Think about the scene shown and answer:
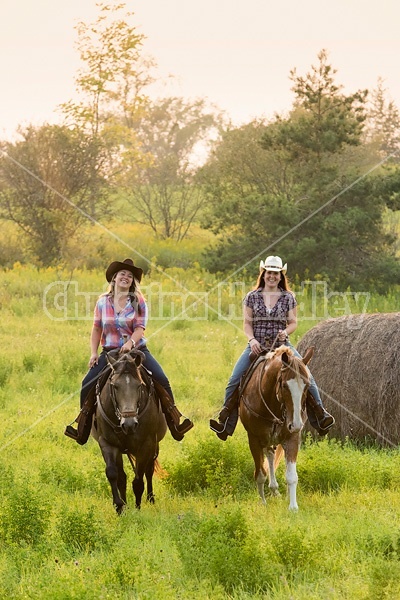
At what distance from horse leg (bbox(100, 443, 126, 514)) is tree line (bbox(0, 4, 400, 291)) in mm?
18463

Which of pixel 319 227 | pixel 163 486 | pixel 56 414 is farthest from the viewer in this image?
pixel 319 227

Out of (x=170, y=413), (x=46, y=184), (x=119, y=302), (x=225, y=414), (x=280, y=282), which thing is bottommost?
(x=225, y=414)

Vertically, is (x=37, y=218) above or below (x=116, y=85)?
below

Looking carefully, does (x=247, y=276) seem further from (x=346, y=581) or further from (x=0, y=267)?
(x=346, y=581)

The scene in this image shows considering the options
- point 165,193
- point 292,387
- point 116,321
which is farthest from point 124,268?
point 165,193

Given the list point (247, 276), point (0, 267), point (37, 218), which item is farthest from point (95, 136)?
point (247, 276)

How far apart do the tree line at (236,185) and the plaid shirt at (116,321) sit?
1791 centimetres

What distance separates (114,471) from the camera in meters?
9.32

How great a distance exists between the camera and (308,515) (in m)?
8.61

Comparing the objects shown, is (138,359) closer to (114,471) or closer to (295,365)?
(114,471)

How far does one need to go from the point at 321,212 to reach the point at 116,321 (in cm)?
1944

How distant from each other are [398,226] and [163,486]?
118 ft

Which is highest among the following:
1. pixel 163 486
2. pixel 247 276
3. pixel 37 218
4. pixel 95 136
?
pixel 95 136

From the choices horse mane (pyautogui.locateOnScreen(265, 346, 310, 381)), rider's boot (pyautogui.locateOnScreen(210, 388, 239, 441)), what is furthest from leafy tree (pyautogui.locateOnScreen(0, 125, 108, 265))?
horse mane (pyautogui.locateOnScreen(265, 346, 310, 381))
